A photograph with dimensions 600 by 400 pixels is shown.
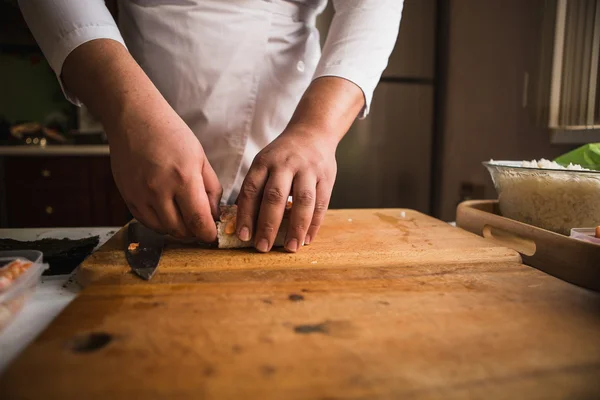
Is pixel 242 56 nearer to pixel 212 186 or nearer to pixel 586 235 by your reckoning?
pixel 212 186

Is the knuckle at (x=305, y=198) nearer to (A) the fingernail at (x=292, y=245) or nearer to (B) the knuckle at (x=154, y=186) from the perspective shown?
(A) the fingernail at (x=292, y=245)

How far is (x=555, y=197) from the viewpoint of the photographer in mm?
742

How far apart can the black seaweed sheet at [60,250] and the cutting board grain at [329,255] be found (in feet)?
0.15

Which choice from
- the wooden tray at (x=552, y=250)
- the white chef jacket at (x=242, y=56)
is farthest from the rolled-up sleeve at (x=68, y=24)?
the wooden tray at (x=552, y=250)

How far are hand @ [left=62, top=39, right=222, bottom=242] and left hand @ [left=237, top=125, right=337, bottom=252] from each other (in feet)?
0.21

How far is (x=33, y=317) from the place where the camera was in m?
0.48

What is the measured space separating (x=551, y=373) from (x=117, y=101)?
627mm

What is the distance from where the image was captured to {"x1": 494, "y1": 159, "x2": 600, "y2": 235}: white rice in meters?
0.71

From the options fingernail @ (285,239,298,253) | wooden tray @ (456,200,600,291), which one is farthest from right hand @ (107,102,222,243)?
wooden tray @ (456,200,600,291)

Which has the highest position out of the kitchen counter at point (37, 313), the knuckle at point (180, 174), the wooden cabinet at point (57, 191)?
the knuckle at point (180, 174)

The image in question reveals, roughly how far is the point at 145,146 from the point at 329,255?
0.32 m

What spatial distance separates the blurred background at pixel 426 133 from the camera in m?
2.18

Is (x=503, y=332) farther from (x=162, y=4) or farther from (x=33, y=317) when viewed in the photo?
(x=162, y=4)

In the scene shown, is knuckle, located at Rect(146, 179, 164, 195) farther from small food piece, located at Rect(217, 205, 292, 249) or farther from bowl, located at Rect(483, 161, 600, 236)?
bowl, located at Rect(483, 161, 600, 236)
